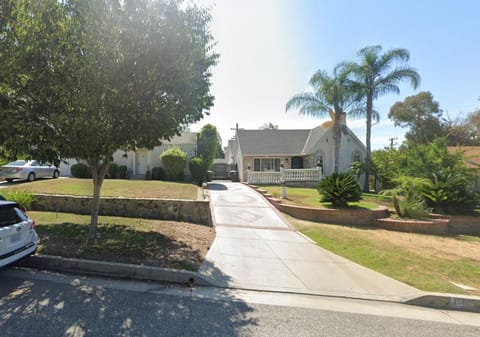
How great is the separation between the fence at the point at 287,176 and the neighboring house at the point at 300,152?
5.47 ft

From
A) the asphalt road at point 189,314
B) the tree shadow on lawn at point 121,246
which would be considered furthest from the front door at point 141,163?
the asphalt road at point 189,314

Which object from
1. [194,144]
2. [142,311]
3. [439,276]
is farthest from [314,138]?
[142,311]

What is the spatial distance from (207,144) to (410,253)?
16.6 m

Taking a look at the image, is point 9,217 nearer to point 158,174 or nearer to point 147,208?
point 147,208

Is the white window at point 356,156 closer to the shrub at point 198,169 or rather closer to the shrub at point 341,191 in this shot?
the shrub at point 341,191

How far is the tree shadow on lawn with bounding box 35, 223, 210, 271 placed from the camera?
4.95 metres

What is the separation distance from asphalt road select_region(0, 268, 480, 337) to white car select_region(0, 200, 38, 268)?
473mm

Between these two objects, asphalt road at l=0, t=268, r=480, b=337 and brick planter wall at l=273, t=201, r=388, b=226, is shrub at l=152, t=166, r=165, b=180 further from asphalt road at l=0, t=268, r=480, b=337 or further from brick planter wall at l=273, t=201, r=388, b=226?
asphalt road at l=0, t=268, r=480, b=337

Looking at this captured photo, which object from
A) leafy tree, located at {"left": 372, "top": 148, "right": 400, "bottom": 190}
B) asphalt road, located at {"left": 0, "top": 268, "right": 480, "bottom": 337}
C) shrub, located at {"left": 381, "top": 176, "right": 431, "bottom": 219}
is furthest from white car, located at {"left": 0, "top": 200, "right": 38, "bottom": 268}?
leafy tree, located at {"left": 372, "top": 148, "right": 400, "bottom": 190}

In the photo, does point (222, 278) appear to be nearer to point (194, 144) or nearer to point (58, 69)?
point (58, 69)

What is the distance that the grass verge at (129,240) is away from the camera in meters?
5.03

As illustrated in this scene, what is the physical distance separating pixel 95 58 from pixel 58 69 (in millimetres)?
864

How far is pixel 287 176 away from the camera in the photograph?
1927 centimetres

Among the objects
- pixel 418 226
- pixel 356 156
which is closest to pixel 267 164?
pixel 356 156
